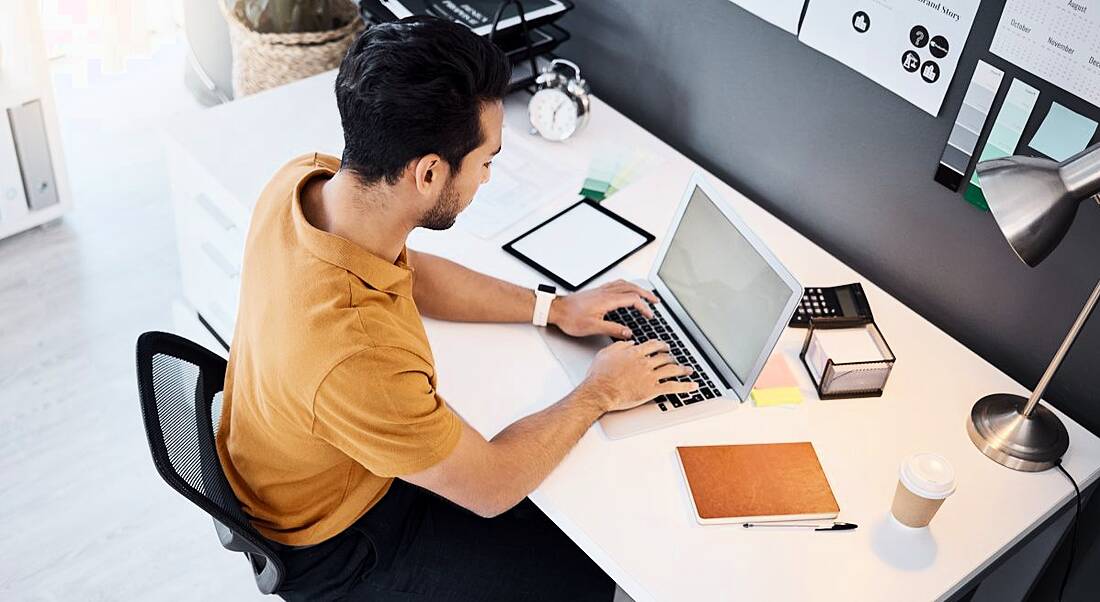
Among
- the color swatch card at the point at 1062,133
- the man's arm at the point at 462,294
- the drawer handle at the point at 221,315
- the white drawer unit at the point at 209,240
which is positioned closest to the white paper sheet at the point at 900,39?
the color swatch card at the point at 1062,133

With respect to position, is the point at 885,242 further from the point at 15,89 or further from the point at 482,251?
the point at 15,89

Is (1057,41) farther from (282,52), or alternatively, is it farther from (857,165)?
(282,52)

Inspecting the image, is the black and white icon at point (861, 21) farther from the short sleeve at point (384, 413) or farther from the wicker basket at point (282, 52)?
the wicker basket at point (282, 52)

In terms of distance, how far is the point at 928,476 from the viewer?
1.44 metres

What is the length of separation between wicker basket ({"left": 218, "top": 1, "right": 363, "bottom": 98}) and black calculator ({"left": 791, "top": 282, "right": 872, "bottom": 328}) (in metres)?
1.30

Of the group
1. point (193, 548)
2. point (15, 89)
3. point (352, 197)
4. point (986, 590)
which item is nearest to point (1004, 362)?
point (986, 590)

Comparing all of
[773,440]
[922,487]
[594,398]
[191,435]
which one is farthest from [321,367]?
[922,487]

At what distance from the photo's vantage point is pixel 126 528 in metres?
2.18

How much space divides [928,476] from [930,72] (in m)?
0.64

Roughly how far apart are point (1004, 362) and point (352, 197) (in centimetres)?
109

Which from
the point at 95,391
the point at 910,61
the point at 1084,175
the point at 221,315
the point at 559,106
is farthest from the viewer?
the point at 95,391

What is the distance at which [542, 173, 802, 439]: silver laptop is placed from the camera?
5.15 ft

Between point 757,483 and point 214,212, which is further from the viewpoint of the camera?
point 214,212

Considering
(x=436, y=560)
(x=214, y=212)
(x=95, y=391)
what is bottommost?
(x=95, y=391)
